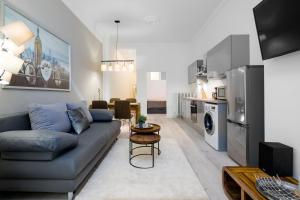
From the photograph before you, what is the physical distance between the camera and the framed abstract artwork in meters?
Result: 2.41

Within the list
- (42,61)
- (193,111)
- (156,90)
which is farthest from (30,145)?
(156,90)

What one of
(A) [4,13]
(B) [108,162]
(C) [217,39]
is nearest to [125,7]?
(C) [217,39]

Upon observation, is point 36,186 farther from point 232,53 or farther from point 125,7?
point 125,7

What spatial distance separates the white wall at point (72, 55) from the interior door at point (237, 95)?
9.99 feet

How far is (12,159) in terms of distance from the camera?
5.78 feet

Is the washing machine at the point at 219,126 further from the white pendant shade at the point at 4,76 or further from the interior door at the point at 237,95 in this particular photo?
the white pendant shade at the point at 4,76

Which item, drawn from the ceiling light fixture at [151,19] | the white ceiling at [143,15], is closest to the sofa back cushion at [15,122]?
the white ceiling at [143,15]

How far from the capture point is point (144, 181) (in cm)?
226

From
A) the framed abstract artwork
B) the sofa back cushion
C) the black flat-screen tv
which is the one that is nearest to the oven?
the black flat-screen tv

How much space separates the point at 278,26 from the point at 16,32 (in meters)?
2.55

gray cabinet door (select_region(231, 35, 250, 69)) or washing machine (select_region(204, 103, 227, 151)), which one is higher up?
gray cabinet door (select_region(231, 35, 250, 69))

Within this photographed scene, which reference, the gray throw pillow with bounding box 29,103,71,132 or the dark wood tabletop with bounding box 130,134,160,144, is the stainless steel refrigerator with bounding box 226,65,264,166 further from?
the gray throw pillow with bounding box 29,103,71,132

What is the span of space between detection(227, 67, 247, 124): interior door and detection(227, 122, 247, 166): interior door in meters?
0.13

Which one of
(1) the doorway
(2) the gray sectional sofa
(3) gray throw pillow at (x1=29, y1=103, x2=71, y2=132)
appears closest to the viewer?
(2) the gray sectional sofa
